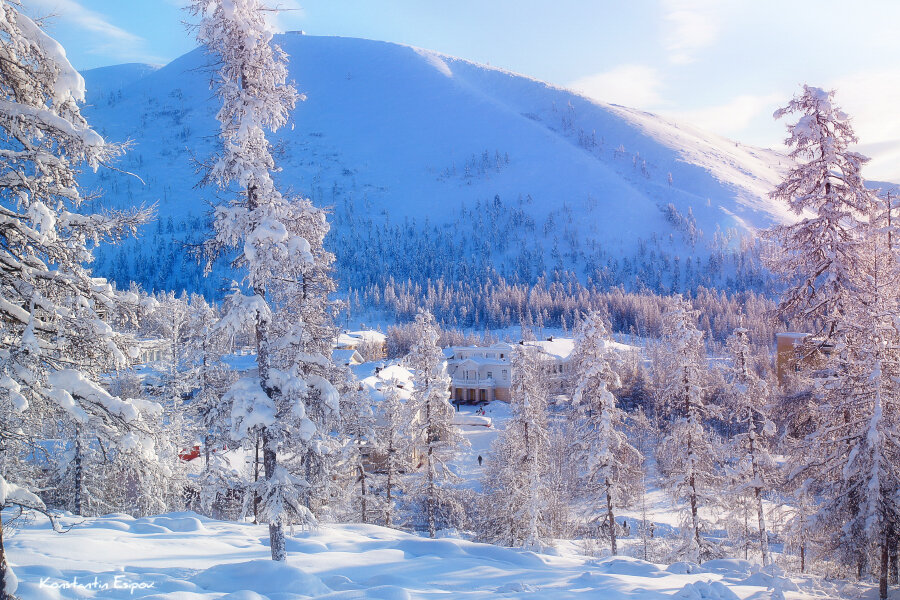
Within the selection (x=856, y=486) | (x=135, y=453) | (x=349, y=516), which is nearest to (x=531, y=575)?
(x=856, y=486)

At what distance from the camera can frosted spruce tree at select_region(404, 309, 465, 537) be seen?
25.0m

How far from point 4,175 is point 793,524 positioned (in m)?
18.9

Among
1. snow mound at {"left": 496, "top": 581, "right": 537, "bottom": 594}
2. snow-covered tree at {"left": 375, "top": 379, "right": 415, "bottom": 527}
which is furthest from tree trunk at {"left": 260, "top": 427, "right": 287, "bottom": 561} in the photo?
snow-covered tree at {"left": 375, "top": 379, "right": 415, "bottom": 527}

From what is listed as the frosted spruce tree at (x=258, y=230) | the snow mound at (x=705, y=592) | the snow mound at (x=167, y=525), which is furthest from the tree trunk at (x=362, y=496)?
the snow mound at (x=705, y=592)

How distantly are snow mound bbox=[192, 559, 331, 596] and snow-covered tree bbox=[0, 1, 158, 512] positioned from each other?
3.97 m

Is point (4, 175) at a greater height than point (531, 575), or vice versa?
point (4, 175)

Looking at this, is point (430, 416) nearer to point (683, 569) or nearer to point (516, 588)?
point (683, 569)

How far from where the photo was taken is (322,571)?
36.7 ft

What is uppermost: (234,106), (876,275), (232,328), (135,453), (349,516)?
(234,106)

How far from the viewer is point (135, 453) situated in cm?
755

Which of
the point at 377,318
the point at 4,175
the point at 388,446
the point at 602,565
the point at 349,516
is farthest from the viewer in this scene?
the point at 377,318

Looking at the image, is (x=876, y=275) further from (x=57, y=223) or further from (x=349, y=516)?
(x=349, y=516)

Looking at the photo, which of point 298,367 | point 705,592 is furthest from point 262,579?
point 705,592

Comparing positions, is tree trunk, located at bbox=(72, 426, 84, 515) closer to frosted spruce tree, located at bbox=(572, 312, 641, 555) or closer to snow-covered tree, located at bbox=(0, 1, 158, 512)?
snow-covered tree, located at bbox=(0, 1, 158, 512)
